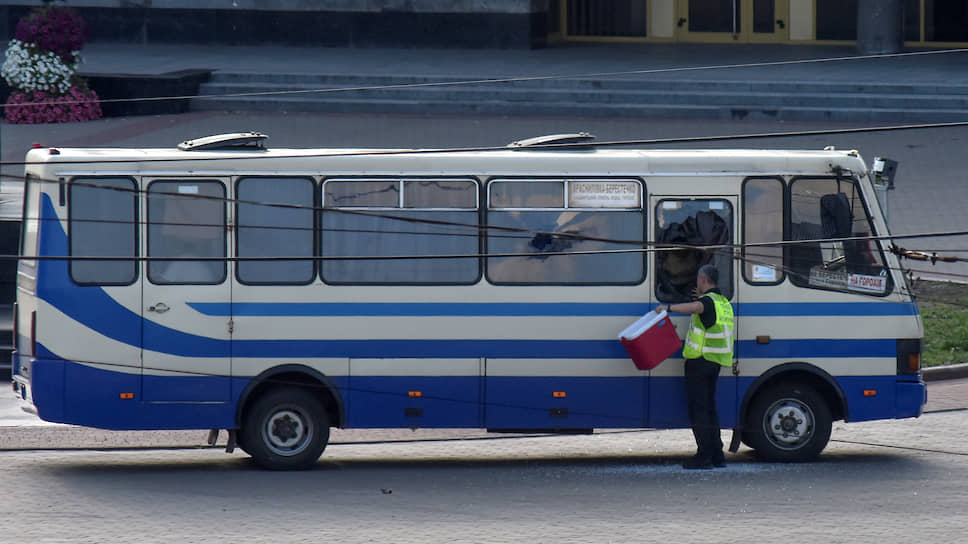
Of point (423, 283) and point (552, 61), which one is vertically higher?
point (552, 61)

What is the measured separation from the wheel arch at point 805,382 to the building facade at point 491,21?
21.7m

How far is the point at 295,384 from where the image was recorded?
1215 cm

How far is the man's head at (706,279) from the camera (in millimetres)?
11883

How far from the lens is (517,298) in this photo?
12133mm

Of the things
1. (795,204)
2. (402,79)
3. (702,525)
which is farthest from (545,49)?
(702,525)

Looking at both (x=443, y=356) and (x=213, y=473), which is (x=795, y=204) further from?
(x=213, y=473)

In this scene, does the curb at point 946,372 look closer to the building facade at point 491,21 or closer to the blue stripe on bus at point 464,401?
the blue stripe on bus at point 464,401

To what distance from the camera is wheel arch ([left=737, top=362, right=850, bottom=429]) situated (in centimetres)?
1227

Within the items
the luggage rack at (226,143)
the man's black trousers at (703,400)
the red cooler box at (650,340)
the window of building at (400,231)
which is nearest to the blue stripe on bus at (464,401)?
the man's black trousers at (703,400)

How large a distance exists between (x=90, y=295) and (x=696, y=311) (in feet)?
16.5

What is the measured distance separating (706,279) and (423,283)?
7.75ft

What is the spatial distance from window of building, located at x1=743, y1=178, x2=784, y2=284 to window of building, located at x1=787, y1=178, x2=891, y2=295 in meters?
0.11

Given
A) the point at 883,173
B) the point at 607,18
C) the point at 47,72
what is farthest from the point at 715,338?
the point at 607,18

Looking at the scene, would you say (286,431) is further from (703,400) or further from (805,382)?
(805,382)
